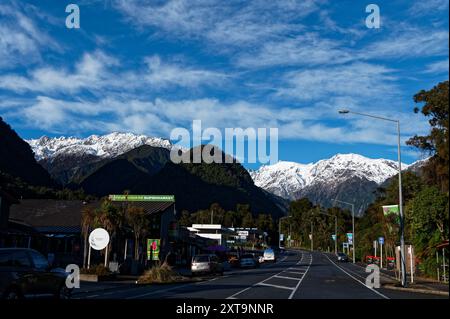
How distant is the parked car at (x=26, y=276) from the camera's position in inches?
555

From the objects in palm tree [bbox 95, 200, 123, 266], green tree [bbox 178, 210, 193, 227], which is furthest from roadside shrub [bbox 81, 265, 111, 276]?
green tree [bbox 178, 210, 193, 227]

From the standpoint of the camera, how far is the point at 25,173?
124062 millimetres

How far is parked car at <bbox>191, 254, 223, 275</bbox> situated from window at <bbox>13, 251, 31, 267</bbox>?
75.3 feet

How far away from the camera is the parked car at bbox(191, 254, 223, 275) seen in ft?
123

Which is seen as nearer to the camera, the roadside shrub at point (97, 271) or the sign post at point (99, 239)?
the sign post at point (99, 239)

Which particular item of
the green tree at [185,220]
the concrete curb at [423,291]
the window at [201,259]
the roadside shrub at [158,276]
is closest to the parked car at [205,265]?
the window at [201,259]

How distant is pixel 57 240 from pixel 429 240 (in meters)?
30.2

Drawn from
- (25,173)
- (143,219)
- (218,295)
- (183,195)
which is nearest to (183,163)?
(183,195)

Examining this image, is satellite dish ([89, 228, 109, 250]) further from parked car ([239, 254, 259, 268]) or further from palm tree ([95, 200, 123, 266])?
parked car ([239, 254, 259, 268])

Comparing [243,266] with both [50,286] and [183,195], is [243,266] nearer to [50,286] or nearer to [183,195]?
[50,286]

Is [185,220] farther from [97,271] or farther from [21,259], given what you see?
[21,259]

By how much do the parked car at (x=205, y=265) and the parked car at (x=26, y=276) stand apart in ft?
69.3

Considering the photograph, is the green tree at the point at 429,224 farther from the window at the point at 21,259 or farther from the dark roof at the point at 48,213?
the window at the point at 21,259

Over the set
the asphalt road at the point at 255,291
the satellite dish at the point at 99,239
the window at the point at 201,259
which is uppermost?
the satellite dish at the point at 99,239
